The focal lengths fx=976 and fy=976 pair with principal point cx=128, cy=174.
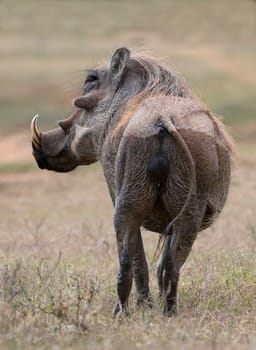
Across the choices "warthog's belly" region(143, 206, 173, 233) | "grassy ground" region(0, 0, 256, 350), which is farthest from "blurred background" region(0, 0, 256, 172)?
"warthog's belly" region(143, 206, 173, 233)

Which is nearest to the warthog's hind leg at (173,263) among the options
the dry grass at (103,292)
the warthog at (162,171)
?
the warthog at (162,171)

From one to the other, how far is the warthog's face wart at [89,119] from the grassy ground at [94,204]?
0.49 m

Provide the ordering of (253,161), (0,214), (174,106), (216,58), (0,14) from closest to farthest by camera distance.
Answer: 1. (174,106)
2. (0,214)
3. (253,161)
4. (216,58)
5. (0,14)

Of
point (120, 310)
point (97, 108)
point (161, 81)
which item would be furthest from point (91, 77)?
point (120, 310)

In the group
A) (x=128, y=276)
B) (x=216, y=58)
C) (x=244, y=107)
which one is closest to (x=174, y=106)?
(x=128, y=276)

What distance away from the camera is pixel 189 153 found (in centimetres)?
614

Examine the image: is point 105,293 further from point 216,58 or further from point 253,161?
point 216,58

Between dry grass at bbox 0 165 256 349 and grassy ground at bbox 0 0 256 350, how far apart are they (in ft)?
0.05

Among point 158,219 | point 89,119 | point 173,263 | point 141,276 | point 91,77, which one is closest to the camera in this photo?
point 173,263

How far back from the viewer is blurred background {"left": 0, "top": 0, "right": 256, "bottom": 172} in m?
25.3

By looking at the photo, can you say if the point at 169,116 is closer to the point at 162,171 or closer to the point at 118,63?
the point at 162,171

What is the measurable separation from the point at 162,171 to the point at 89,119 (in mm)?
1503

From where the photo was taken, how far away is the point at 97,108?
756 cm

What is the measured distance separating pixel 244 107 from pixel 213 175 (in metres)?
20.2
